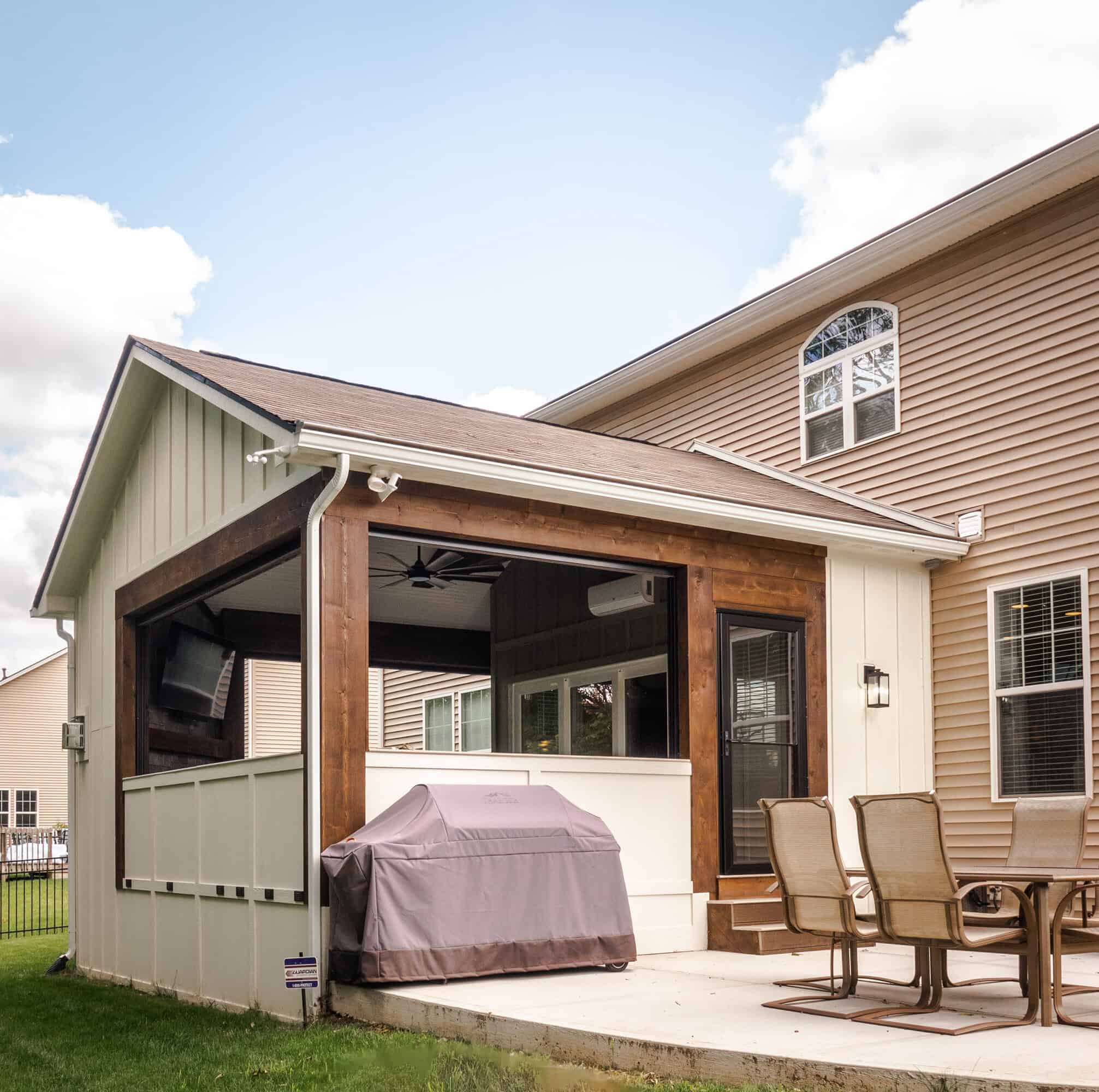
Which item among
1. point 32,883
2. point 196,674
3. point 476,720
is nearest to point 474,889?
point 196,674

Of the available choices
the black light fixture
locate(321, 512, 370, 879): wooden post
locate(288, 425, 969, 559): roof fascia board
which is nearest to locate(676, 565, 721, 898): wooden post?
locate(288, 425, 969, 559): roof fascia board

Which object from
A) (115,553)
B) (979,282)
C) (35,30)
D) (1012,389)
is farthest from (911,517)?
(35,30)

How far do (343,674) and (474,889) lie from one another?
53.7 inches

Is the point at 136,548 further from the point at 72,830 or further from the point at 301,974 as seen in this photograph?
the point at 301,974

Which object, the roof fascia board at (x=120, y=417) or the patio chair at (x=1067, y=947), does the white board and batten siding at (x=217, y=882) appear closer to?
the roof fascia board at (x=120, y=417)

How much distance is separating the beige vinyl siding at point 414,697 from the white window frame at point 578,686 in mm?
2812

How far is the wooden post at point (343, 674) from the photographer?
6914 millimetres

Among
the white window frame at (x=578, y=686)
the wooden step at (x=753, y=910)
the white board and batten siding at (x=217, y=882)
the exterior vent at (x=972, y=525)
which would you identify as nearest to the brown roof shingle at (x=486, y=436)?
the exterior vent at (x=972, y=525)

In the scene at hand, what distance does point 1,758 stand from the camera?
33.8 meters

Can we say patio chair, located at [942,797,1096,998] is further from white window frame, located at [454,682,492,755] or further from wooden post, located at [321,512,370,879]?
white window frame, located at [454,682,492,755]

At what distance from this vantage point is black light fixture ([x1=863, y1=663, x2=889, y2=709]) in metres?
9.55

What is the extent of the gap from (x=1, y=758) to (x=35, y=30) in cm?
1849

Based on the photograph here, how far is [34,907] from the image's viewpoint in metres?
19.7

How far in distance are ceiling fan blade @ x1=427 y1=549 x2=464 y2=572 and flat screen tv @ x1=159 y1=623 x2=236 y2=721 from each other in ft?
7.13
